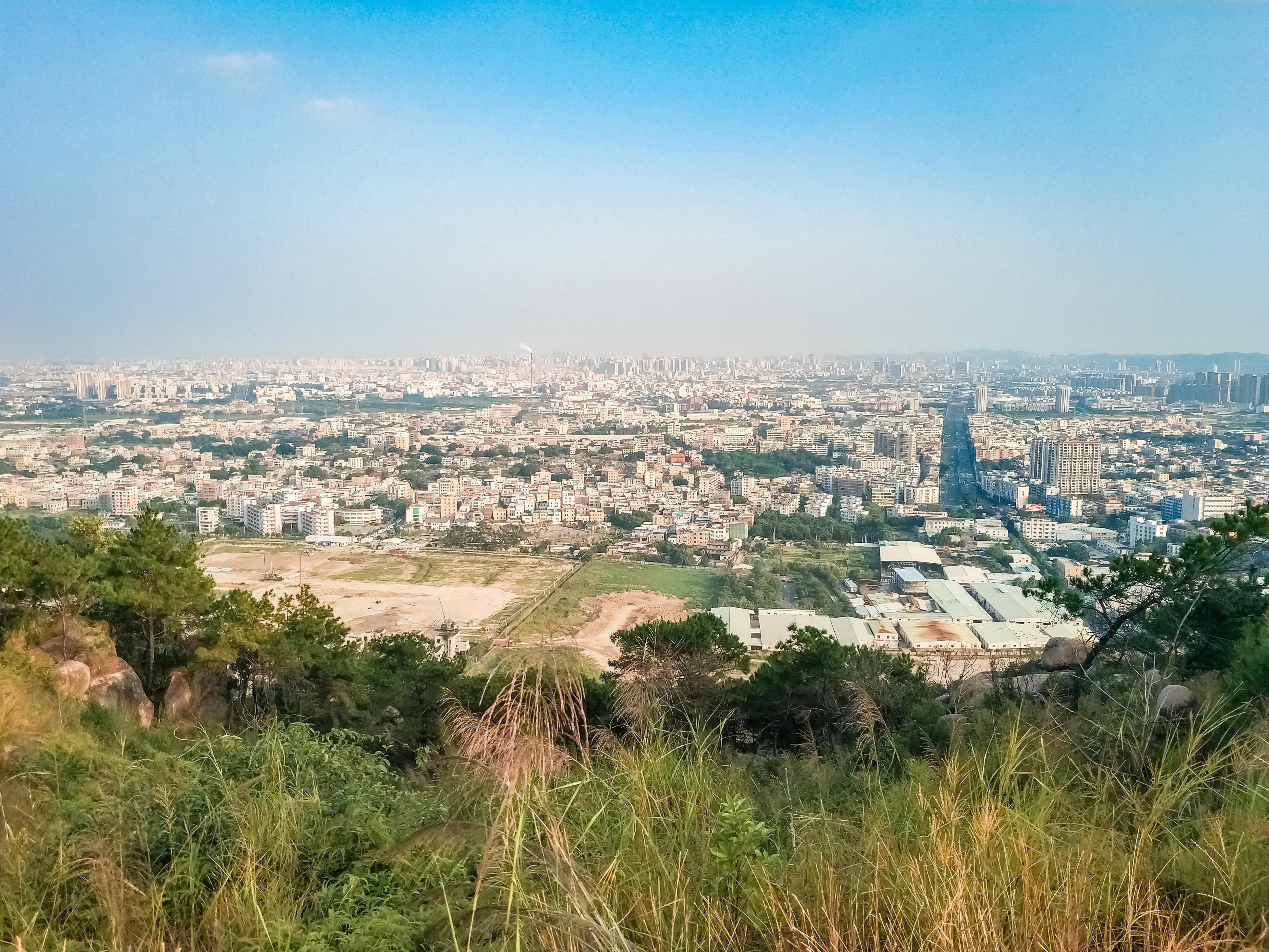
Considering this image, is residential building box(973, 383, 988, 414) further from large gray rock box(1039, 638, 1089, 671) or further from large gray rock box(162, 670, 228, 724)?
large gray rock box(162, 670, 228, 724)

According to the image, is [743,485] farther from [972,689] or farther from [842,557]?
[972,689]

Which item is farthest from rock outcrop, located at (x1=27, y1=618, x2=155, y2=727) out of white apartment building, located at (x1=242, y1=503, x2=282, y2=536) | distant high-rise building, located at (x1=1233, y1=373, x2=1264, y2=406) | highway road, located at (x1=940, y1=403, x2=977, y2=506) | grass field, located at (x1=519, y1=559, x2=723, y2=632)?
distant high-rise building, located at (x1=1233, y1=373, x2=1264, y2=406)

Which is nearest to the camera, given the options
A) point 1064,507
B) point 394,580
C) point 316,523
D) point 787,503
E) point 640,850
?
point 640,850

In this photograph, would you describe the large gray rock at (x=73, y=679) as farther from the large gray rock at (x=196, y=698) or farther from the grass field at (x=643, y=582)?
the grass field at (x=643, y=582)

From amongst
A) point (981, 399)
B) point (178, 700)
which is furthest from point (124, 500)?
point (981, 399)

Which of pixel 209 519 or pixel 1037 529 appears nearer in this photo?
pixel 1037 529
